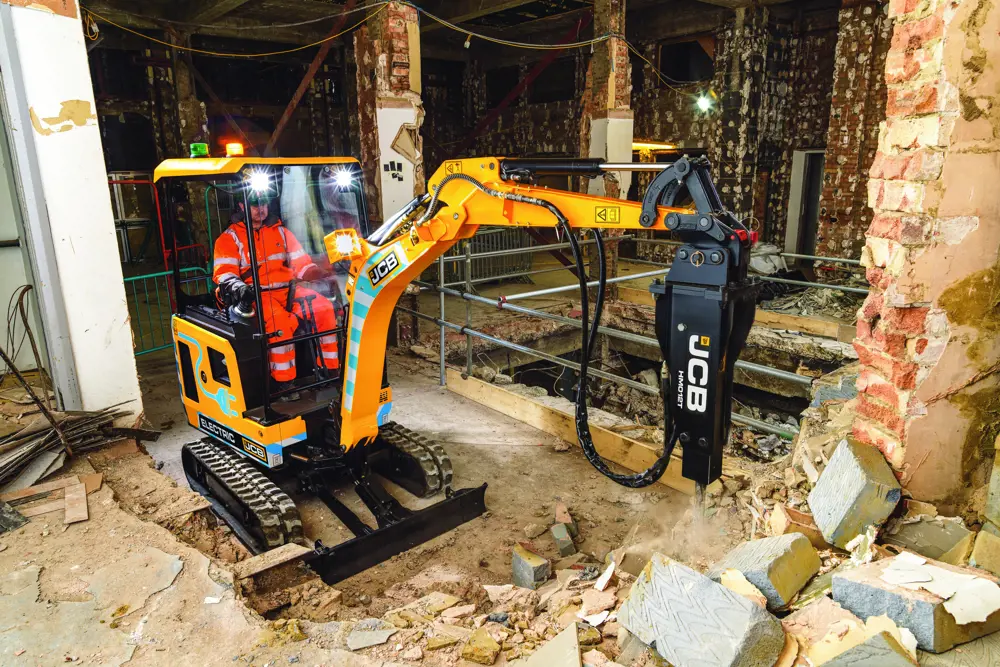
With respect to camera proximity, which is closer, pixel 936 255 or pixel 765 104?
pixel 936 255

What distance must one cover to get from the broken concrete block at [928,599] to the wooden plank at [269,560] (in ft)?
8.94

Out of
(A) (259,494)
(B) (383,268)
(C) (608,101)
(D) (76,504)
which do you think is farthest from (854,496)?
(C) (608,101)

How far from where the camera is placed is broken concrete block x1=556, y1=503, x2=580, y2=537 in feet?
14.7

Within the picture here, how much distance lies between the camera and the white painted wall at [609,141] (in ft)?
29.7

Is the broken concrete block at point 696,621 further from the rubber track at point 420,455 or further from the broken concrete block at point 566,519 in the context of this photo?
the rubber track at point 420,455

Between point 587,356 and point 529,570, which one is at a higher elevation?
point 587,356

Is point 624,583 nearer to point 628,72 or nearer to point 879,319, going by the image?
point 879,319

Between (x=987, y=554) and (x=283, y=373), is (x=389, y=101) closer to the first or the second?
(x=283, y=373)

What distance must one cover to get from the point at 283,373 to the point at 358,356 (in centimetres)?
79

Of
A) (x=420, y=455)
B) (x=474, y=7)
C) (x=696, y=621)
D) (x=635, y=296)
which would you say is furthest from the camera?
(x=474, y=7)

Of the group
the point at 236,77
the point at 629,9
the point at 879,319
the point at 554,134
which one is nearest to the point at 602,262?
the point at 879,319

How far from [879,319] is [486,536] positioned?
2737 mm

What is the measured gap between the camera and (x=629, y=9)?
12758 millimetres

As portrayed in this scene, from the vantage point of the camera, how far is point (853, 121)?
34.5 ft
